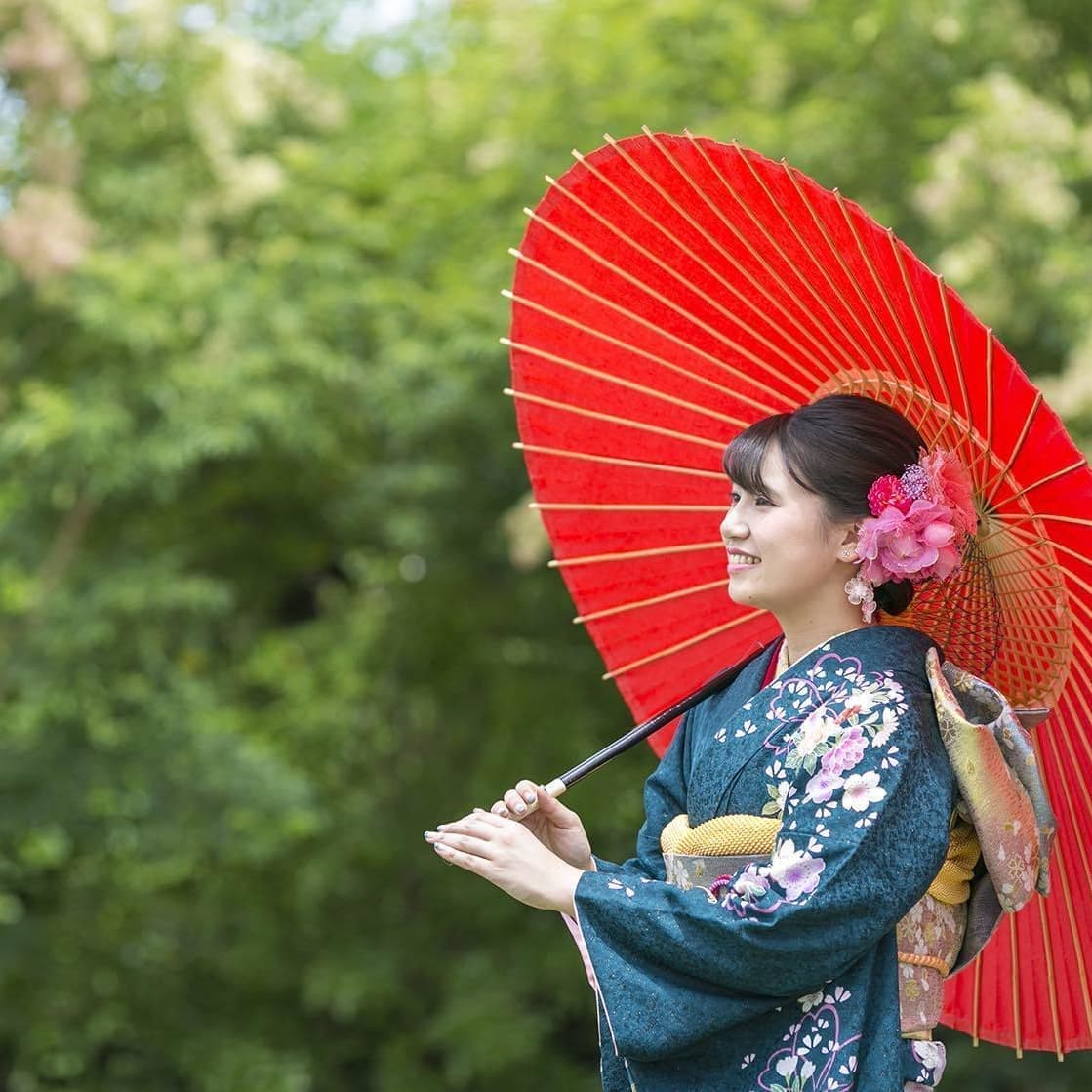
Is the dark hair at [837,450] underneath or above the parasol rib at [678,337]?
underneath

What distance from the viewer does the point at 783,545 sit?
1807 mm

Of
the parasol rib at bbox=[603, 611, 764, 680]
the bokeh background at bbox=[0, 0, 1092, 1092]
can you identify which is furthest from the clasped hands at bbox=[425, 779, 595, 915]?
the bokeh background at bbox=[0, 0, 1092, 1092]

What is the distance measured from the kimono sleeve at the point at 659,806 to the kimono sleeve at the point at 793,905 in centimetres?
27

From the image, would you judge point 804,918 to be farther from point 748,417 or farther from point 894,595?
point 748,417

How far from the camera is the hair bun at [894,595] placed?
186 centimetres

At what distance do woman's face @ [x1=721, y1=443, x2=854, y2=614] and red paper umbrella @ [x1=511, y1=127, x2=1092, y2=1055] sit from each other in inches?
6.9

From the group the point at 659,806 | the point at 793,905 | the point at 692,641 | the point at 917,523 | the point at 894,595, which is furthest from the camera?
the point at 692,641

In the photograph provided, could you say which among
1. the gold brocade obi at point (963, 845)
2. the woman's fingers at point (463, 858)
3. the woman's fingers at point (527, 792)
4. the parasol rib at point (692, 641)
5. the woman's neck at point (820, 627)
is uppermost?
the parasol rib at point (692, 641)

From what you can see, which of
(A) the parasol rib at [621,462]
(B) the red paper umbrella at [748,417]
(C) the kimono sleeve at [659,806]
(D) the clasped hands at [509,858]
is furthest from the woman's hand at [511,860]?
(A) the parasol rib at [621,462]

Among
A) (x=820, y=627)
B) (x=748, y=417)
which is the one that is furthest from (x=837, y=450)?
(x=748, y=417)

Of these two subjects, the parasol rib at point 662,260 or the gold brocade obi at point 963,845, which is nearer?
the gold brocade obi at point 963,845

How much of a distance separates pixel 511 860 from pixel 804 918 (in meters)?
0.30

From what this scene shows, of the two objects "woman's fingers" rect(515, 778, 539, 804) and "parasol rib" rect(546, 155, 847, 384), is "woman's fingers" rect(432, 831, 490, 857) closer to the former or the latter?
"woman's fingers" rect(515, 778, 539, 804)

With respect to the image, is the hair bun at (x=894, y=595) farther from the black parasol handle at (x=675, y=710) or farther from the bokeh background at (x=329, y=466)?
the bokeh background at (x=329, y=466)
